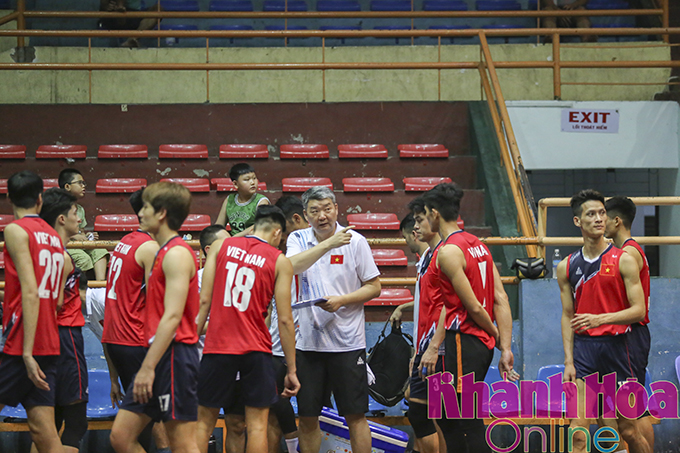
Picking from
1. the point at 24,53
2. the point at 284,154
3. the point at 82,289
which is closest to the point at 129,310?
the point at 82,289

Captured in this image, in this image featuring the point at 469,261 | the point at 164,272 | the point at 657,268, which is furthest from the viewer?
the point at 657,268

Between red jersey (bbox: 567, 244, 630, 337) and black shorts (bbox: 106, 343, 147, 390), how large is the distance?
2.94 m

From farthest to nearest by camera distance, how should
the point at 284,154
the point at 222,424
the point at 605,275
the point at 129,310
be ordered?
1. the point at 284,154
2. the point at 222,424
3. the point at 605,275
4. the point at 129,310

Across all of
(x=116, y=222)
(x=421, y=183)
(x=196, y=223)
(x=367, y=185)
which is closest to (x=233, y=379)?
(x=196, y=223)

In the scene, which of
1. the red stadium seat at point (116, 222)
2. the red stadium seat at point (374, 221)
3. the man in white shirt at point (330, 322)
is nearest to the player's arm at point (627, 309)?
the man in white shirt at point (330, 322)

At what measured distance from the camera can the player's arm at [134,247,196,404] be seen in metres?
3.52

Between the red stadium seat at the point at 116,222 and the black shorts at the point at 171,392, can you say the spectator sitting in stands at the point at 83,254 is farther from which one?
the black shorts at the point at 171,392

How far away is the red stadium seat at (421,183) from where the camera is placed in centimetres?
900

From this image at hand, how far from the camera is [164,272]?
3.62m

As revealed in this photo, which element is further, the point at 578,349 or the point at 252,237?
the point at 578,349

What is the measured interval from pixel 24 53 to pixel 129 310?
345 inches

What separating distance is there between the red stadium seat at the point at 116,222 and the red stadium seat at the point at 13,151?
1.66 metres

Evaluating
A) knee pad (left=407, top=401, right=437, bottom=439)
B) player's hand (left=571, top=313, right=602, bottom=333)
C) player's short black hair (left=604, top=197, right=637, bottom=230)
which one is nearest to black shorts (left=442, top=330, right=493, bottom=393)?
knee pad (left=407, top=401, right=437, bottom=439)

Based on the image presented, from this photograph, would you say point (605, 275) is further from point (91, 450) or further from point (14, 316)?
point (91, 450)
